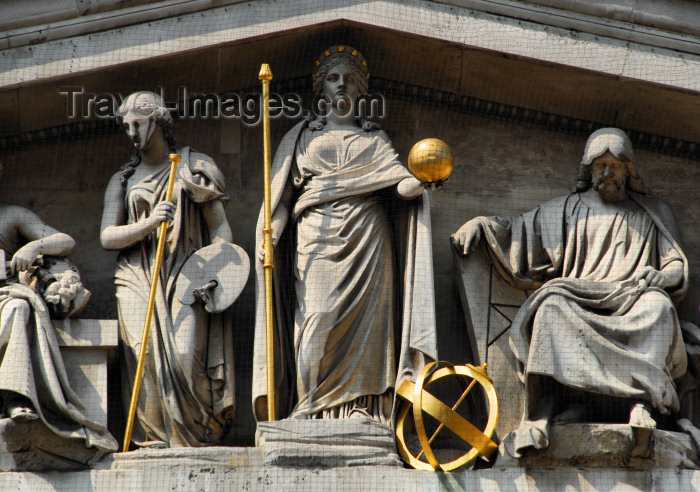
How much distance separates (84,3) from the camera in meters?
11.6

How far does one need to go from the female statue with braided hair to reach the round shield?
0.20 ft

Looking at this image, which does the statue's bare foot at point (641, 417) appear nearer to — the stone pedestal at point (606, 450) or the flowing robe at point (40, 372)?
the stone pedestal at point (606, 450)

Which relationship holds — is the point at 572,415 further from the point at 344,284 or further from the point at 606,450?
the point at 344,284

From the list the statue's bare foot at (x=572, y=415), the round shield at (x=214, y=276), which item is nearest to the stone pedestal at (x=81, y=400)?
the round shield at (x=214, y=276)

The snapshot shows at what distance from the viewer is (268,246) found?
11031 millimetres

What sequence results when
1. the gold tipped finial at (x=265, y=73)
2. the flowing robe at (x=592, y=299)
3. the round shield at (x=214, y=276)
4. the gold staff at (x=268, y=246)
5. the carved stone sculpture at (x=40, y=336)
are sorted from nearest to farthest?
the carved stone sculpture at (x=40, y=336)
the flowing robe at (x=592, y=299)
the gold staff at (x=268, y=246)
the round shield at (x=214, y=276)
the gold tipped finial at (x=265, y=73)

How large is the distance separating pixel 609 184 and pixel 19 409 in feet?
12.8

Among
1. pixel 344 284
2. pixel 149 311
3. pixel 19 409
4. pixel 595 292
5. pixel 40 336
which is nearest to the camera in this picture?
pixel 19 409

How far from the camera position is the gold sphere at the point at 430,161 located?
1071 centimetres

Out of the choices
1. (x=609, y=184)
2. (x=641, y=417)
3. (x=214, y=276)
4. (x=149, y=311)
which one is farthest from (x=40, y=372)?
(x=609, y=184)

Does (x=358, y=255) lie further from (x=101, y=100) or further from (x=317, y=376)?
(x=101, y=100)

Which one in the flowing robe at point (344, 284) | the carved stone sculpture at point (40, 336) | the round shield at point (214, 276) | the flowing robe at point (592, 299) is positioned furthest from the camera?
the round shield at point (214, 276)

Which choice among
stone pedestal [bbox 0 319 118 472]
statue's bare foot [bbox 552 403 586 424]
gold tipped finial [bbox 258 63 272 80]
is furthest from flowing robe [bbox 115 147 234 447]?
statue's bare foot [bbox 552 403 586 424]

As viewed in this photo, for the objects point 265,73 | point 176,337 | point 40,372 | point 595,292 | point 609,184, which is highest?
point 265,73
